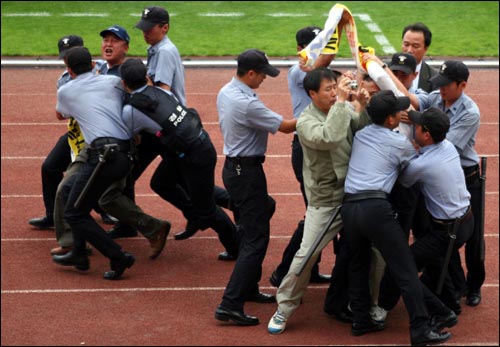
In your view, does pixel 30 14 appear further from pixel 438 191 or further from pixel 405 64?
pixel 438 191

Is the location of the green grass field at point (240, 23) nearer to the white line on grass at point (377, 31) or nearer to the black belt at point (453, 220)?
the white line on grass at point (377, 31)

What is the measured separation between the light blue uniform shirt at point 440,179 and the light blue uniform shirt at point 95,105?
2.48 meters

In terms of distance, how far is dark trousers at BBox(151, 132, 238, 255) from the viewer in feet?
27.9

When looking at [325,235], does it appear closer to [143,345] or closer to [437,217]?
[437,217]

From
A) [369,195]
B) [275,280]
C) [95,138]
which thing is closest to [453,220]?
[369,195]

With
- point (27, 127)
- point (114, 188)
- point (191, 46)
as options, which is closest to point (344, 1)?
point (191, 46)

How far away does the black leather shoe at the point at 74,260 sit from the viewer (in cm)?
889

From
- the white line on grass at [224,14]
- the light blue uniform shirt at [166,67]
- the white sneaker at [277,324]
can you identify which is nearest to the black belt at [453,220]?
the white sneaker at [277,324]

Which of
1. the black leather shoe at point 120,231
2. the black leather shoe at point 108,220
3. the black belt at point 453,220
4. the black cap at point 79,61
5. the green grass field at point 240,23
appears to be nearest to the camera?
the black belt at point 453,220

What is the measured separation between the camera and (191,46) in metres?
20.0

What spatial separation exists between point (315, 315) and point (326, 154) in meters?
1.39

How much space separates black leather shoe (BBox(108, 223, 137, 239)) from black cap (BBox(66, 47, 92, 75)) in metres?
1.76

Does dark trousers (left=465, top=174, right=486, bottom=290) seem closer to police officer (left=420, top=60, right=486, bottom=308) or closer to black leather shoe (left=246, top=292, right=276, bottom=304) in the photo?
police officer (left=420, top=60, right=486, bottom=308)

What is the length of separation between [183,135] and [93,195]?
86cm
